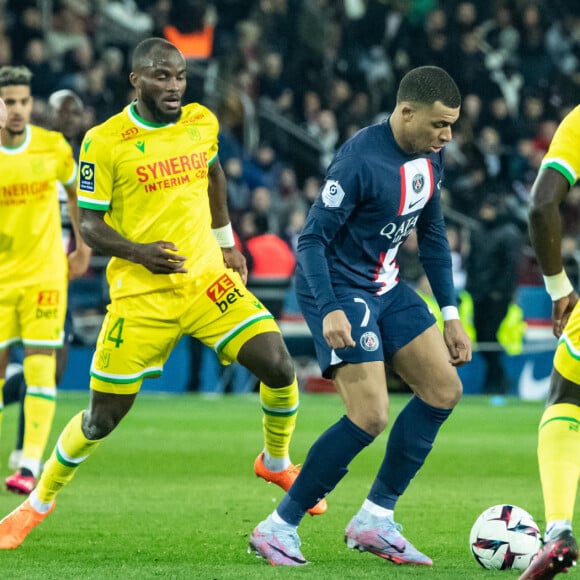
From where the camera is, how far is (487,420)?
14.0 metres

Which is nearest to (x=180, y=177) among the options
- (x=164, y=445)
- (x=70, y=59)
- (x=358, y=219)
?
(x=358, y=219)

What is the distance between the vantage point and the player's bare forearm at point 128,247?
6.45 meters

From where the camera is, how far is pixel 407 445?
6227 millimetres

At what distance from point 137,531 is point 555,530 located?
9.36ft

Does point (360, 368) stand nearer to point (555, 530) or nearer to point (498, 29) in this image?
point (555, 530)

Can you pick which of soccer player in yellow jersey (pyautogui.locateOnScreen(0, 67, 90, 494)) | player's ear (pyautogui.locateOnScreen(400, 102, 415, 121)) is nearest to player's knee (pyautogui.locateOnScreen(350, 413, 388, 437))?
player's ear (pyautogui.locateOnScreen(400, 102, 415, 121))

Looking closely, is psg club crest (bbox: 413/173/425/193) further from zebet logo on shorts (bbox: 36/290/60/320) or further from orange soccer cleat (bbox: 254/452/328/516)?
zebet logo on shorts (bbox: 36/290/60/320)

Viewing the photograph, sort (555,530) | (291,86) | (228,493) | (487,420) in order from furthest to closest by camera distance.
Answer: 1. (291,86)
2. (487,420)
3. (228,493)
4. (555,530)

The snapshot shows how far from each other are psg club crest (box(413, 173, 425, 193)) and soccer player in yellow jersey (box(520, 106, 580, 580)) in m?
1.22

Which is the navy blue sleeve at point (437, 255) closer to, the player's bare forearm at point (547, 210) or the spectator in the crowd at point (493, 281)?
the player's bare forearm at point (547, 210)

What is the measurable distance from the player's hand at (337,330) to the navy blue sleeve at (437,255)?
92 cm

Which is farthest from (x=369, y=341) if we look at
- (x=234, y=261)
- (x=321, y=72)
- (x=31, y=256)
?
(x=321, y=72)

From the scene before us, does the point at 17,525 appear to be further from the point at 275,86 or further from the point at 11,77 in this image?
the point at 275,86

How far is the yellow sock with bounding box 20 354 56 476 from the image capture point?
8.59m
